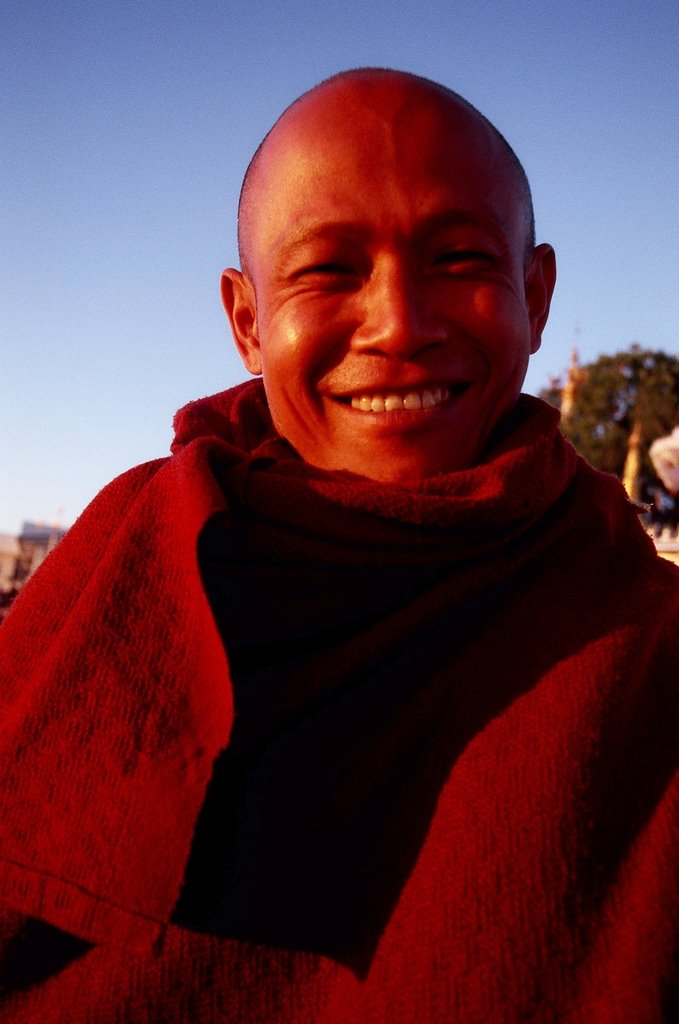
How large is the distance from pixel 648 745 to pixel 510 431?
1.71ft

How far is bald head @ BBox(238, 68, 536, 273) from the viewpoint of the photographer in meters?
1.18

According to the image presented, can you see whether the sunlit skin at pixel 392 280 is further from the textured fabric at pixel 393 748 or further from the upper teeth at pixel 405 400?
the textured fabric at pixel 393 748

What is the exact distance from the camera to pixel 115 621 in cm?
94

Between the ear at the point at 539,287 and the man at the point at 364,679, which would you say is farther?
the ear at the point at 539,287

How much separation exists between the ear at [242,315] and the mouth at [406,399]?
1.02ft

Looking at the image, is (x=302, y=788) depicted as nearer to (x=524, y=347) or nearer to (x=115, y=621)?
(x=115, y=621)

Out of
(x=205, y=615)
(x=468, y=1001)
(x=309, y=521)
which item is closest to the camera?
(x=468, y=1001)

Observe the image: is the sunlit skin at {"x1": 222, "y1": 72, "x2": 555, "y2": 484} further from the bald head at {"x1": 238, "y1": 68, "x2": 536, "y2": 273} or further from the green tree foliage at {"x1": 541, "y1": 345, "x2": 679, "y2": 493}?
the green tree foliage at {"x1": 541, "y1": 345, "x2": 679, "y2": 493}

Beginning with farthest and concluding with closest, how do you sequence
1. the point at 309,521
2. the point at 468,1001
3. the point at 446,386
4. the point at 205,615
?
the point at 446,386 → the point at 309,521 → the point at 205,615 → the point at 468,1001

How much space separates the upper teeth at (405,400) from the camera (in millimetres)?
1146

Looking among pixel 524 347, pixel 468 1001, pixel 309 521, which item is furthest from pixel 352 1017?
pixel 524 347

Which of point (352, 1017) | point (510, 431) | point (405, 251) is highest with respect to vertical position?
point (405, 251)

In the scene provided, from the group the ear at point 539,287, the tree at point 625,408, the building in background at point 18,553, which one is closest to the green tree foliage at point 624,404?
the tree at point 625,408

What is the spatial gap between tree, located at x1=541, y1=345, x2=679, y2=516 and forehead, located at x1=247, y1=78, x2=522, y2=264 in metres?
20.5
